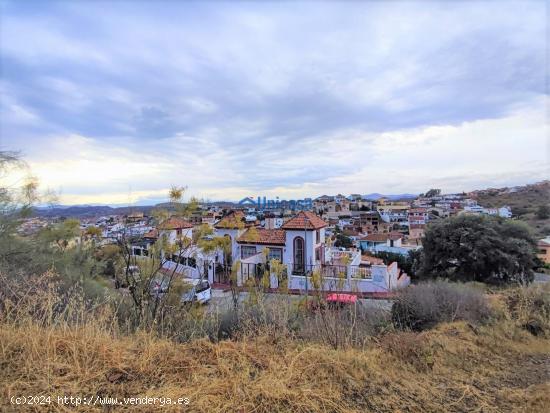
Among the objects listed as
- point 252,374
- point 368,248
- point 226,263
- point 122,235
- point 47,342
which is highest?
point 122,235

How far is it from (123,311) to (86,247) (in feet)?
15.3

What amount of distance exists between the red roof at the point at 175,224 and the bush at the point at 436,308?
4969 mm

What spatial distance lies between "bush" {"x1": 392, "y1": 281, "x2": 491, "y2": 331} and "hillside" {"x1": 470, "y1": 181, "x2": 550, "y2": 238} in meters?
10.3

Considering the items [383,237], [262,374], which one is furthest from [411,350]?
[383,237]

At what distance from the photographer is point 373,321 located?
4.98 meters

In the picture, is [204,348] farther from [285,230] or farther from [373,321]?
[285,230]

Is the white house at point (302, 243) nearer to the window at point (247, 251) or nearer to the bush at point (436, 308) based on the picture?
the window at point (247, 251)

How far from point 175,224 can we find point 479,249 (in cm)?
1513

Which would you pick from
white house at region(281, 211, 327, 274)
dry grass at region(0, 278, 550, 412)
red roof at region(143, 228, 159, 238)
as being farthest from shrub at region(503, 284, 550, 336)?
white house at region(281, 211, 327, 274)

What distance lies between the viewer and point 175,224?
7445 millimetres

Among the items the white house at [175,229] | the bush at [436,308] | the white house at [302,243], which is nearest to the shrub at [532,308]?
the bush at [436,308]

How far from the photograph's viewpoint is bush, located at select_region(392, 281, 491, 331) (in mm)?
5090

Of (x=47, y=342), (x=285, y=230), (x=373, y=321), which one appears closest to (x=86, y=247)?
(x=47, y=342)

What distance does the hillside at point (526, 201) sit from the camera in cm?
1911
